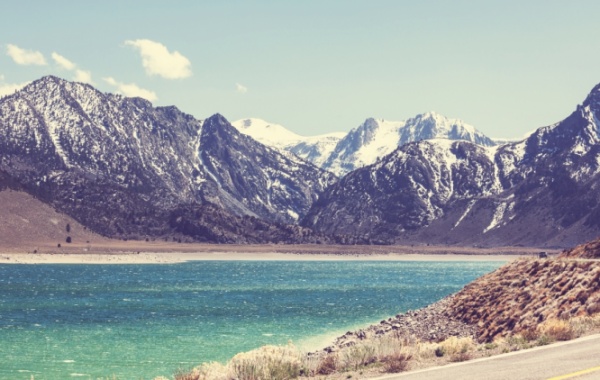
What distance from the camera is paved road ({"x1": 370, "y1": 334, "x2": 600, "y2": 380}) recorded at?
23200 millimetres

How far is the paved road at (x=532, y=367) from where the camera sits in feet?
76.1

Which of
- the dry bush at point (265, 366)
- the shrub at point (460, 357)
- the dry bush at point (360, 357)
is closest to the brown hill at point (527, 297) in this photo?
the shrub at point (460, 357)

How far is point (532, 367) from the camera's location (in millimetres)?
24578

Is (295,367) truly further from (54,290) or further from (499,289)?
(54,290)

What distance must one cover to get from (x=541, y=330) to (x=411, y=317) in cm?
3534

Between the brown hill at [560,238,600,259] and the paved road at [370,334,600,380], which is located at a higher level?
the brown hill at [560,238,600,259]

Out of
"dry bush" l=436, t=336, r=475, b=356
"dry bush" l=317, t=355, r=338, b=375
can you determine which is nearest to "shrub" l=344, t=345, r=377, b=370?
"dry bush" l=317, t=355, r=338, b=375

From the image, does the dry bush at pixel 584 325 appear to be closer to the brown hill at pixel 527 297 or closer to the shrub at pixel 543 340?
the shrub at pixel 543 340

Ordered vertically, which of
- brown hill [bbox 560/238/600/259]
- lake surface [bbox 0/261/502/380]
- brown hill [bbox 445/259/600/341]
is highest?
brown hill [bbox 560/238/600/259]

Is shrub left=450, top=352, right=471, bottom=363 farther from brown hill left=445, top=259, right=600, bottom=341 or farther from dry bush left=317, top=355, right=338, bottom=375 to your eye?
brown hill left=445, top=259, right=600, bottom=341

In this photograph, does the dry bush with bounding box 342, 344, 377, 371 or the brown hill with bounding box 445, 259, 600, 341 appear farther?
the brown hill with bounding box 445, 259, 600, 341

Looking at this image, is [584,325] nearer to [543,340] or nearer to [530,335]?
[530,335]

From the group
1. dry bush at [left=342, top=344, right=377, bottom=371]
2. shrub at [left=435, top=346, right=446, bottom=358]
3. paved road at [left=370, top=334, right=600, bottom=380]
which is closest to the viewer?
paved road at [left=370, top=334, right=600, bottom=380]

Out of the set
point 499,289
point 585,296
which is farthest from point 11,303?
point 585,296
